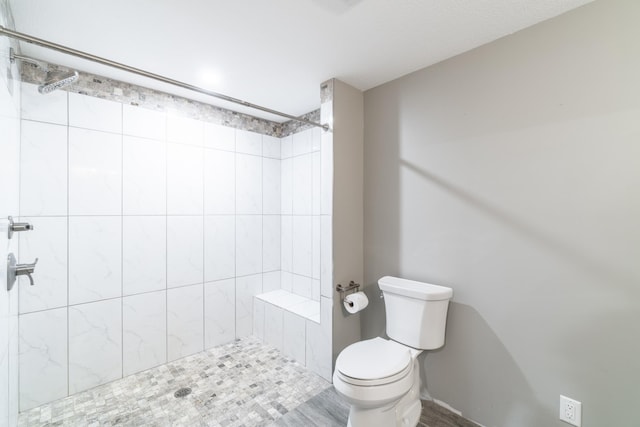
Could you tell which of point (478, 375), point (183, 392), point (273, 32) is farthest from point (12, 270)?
point (478, 375)

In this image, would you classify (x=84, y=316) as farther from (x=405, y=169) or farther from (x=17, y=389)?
(x=405, y=169)

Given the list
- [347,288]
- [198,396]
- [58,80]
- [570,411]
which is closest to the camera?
[570,411]

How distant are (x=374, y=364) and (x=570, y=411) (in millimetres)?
962

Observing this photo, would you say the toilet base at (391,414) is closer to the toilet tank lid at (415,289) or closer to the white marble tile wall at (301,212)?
the toilet tank lid at (415,289)

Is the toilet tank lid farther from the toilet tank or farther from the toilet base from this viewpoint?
the toilet base

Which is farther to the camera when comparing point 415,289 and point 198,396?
point 198,396

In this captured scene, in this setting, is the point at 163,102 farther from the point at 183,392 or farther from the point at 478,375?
the point at 478,375

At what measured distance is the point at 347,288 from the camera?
7.04ft

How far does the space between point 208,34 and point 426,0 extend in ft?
3.81

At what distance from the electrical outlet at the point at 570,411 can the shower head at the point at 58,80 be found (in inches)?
116

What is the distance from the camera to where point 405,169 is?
204 centimetres

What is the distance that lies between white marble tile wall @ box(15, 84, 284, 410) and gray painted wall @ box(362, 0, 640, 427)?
160 cm

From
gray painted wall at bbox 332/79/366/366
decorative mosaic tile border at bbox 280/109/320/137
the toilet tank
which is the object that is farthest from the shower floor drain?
decorative mosaic tile border at bbox 280/109/320/137

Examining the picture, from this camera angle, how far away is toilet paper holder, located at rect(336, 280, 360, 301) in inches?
82.7
